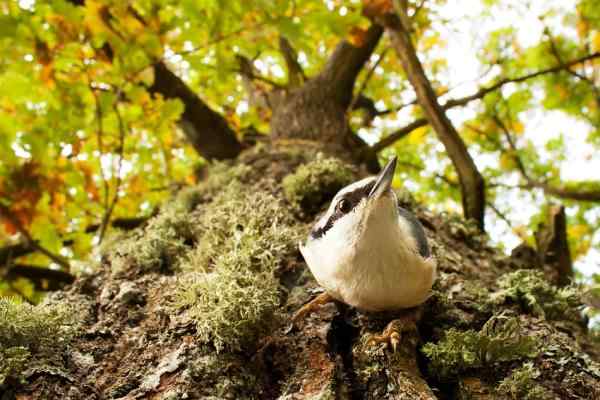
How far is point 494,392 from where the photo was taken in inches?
54.4

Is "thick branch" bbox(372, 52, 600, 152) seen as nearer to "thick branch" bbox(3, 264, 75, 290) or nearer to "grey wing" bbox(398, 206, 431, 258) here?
"grey wing" bbox(398, 206, 431, 258)

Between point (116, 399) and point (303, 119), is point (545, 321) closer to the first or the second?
point (116, 399)

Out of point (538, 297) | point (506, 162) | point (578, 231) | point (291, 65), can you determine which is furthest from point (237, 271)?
point (578, 231)

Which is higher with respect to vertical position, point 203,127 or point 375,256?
point 203,127

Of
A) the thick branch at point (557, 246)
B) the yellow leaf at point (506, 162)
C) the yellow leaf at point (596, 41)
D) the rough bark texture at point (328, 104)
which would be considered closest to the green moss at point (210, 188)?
the rough bark texture at point (328, 104)

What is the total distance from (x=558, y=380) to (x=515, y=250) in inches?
62.8

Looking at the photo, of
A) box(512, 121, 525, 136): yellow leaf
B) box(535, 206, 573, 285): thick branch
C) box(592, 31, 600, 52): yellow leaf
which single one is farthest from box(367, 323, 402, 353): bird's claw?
box(512, 121, 525, 136): yellow leaf

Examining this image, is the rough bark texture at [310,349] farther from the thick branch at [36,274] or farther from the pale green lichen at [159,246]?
the thick branch at [36,274]

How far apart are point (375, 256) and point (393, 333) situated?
0.81ft

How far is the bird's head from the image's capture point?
4.93ft

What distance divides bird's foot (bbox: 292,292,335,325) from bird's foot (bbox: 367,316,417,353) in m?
0.26

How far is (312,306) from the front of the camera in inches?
68.4

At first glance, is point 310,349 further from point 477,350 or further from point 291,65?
point 291,65

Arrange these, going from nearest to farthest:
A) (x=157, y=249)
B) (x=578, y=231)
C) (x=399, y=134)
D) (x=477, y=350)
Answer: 1. (x=477, y=350)
2. (x=157, y=249)
3. (x=399, y=134)
4. (x=578, y=231)
